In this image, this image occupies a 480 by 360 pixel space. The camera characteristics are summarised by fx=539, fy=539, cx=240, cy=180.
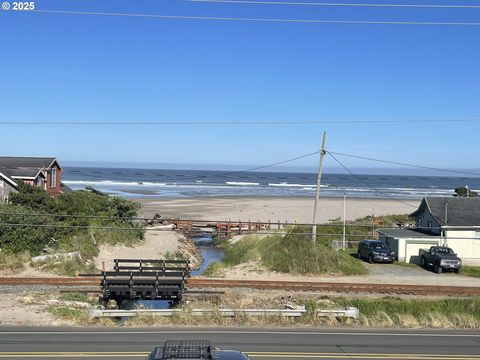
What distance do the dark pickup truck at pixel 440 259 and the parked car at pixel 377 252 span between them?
2339 millimetres

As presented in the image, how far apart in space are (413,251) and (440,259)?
15.6 ft

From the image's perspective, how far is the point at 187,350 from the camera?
6.91 meters

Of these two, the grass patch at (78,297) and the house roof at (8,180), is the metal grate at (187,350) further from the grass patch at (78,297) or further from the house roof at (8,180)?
the house roof at (8,180)

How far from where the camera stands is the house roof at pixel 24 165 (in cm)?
4488

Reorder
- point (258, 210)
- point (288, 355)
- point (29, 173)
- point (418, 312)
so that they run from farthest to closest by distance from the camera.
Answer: point (258, 210) < point (29, 173) < point (418, 312) < point (288, 355)

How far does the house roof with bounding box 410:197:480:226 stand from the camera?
42.2 meters

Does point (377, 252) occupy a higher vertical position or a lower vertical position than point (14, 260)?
lower

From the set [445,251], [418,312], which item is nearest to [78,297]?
[418,312]

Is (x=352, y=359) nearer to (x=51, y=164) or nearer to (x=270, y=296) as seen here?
(x=270, y=296)

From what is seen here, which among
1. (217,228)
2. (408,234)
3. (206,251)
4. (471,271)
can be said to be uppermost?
(408,234)

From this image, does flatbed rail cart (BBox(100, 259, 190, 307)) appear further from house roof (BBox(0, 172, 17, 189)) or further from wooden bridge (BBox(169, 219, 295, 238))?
wooden bridge (BBox(169, 219, 295, 238))

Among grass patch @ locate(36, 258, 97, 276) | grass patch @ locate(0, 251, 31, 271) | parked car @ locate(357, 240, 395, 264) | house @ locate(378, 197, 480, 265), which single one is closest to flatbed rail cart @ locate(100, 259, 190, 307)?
grass patch @ locate(36, 258, 97, 276)

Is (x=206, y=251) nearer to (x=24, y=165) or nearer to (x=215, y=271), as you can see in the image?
(x=215, y=271)

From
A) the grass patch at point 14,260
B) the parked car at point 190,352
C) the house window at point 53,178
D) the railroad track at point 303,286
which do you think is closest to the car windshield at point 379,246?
the railroad track at point 303,286
